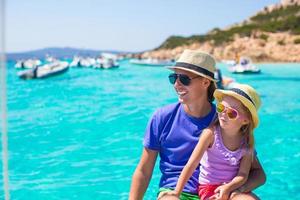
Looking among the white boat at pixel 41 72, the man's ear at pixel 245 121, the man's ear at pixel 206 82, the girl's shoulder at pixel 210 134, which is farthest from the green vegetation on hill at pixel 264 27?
the girl's shoulder at pixel 210 134

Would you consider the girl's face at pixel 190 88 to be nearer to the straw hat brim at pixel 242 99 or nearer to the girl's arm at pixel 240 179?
the straw hat brim at pixel 242 99

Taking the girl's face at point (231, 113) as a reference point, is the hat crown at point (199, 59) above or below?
above

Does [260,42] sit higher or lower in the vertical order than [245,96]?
lower

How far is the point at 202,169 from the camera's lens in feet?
10.2

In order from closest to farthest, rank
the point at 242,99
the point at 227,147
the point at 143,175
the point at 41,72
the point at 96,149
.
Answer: the point at 242,99, the point at 227,147, the point at 143,175, the point at 96,149, the point at 41,72

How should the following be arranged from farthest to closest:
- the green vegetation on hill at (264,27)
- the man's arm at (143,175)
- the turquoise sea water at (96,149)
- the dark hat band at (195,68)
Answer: the green vegetation on hill at (264,27)
the turquoise sea water at (96,149)
the man's arm at (143,175)
the dark hat band at (195,68)

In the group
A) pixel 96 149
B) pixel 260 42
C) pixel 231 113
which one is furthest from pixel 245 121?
pixel 260 42

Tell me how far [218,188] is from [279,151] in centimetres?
692

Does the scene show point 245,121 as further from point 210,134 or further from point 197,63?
point 197,63

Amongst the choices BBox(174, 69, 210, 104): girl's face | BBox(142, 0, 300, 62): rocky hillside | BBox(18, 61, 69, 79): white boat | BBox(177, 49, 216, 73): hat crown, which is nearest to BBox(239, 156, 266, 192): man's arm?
BBox(174, 69, 210, 104): girl's face

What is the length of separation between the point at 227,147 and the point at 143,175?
67 cm

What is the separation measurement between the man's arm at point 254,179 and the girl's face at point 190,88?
63 cm

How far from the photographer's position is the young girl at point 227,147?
2.97 m

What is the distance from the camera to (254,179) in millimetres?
3092
